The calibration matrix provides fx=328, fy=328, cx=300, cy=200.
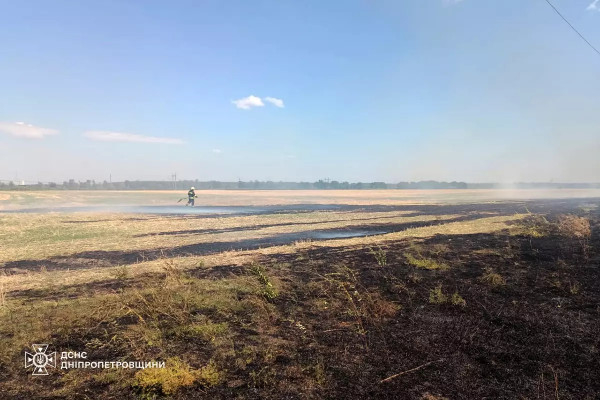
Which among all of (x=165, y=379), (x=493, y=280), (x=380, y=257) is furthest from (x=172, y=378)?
(x=380, y=257)

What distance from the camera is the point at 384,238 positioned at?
19469 mm

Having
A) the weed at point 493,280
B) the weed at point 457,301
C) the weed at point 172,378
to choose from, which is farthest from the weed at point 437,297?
the weed at point 172,378

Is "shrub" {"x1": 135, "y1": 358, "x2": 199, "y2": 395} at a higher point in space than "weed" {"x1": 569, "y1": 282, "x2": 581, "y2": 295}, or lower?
lower

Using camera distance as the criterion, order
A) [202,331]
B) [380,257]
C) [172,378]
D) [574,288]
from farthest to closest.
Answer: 1. [380,257]
2. [574,288]
3. [202,331]
4. [172,378]

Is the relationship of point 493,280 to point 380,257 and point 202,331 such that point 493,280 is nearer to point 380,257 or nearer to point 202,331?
point 380,257

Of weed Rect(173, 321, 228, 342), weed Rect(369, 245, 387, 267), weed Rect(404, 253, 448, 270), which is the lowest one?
weed Rect(173, 321, 228, 342)

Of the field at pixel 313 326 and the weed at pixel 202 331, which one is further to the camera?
the weed at pixel 202 331

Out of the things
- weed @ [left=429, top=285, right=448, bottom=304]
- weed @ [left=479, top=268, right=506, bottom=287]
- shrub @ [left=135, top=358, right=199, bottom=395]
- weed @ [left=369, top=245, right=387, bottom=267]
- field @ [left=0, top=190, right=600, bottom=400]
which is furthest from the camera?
weed @ [left=369, top=245, right=387, bottom=267]

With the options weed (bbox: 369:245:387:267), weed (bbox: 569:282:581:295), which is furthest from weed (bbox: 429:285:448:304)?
weed (bbox: 369:245:387:267)

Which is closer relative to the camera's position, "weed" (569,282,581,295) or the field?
the field

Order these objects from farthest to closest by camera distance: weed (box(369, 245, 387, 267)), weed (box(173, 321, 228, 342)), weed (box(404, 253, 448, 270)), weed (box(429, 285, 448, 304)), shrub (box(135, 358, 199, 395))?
weed (box(369, 245, 387, 267)) < weed (box(404, 253, 448, 270)) < weed (box(429, 285, 448, 304)) < weed (box(173, 321, 228, 342)) < shrub (box(135, 358, 199, 395))

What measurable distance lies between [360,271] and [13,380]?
9.35m

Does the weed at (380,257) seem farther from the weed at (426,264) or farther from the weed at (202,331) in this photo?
the weed at (202,331)

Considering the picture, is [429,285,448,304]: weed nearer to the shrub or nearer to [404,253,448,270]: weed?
[404,253,448,270]: weed
